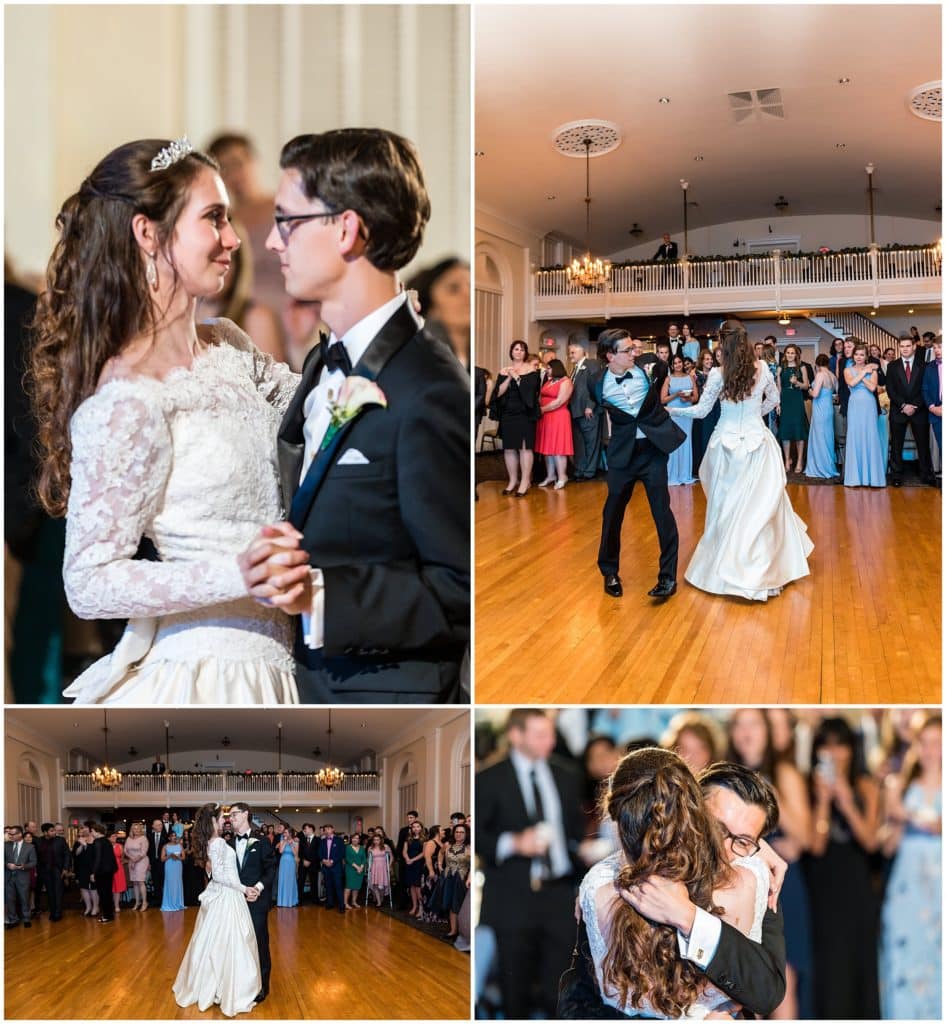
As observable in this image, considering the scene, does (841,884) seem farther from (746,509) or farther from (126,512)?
(126,512)

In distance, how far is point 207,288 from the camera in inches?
95.0

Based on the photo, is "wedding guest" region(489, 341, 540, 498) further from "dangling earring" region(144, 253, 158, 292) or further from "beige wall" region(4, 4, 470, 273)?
"dangling earring" region(144, 253, 158, 292)

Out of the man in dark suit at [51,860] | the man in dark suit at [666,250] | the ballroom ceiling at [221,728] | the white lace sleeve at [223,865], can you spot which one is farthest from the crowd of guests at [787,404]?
the man in dark suit at [51,860]

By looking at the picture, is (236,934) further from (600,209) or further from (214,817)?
(600,209)

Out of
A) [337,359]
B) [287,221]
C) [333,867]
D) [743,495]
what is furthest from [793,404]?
[333,867]

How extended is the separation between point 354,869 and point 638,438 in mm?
1973

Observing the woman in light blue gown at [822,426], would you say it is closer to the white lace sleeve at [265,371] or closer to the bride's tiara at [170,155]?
the white lace sleeve at [265,371]

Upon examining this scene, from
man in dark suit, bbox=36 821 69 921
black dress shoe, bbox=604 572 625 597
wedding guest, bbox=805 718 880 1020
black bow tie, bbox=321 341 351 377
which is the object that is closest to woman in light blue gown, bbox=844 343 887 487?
black dress shoe, bbox=604 572 625 597

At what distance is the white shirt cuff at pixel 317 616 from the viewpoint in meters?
2.39

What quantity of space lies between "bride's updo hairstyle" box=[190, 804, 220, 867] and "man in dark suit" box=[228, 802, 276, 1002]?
0.20 ft

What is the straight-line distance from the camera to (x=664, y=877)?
273cm

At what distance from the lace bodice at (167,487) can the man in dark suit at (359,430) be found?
0.33ft

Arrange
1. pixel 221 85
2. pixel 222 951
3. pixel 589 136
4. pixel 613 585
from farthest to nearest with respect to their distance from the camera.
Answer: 1. pixel 613 585
2. pixel 589 136
3. pixel 222 951
4. pixel 221 85

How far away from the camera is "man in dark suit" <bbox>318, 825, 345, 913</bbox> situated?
2695mm
